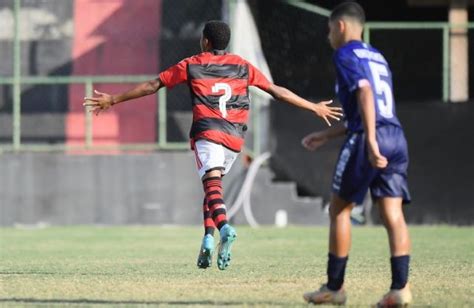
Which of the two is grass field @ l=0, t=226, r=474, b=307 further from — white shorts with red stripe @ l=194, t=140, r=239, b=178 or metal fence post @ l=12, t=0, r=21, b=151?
metal fence post @ l=12, t=0, r=21, b=151

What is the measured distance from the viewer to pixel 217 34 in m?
9.92

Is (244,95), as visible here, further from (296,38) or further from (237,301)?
(296,38)

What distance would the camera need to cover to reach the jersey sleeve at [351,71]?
7199mm

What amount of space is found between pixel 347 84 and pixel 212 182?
2802 millimetres

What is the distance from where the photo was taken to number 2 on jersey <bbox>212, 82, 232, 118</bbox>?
9969 mm

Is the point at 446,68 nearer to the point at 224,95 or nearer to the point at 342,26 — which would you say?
the point at 224,95

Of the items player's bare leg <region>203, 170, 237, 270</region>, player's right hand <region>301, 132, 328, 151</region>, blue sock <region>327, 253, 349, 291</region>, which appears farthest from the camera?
Result: player's bare leg <region>203, 170, 237, 270</region>

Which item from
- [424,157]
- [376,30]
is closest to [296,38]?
[376,30]

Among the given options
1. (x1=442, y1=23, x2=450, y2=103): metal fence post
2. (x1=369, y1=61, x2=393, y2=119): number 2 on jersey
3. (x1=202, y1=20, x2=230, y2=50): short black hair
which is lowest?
(x1=369, y1=61, x2=393, y2=119): number 2 on jersey

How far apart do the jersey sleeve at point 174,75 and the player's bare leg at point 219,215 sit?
786 mm

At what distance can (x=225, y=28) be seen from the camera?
9977 mm

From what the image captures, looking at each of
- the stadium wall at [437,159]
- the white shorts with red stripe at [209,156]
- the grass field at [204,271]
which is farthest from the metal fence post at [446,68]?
the white shorts with red stripe at [209,156]

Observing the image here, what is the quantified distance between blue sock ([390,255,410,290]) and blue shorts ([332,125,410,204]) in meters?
0.37

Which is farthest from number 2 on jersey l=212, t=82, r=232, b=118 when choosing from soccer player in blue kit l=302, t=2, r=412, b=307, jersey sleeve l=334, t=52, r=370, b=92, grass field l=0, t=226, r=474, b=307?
jersey sleeve l=334, t=52, r=370, b=92
